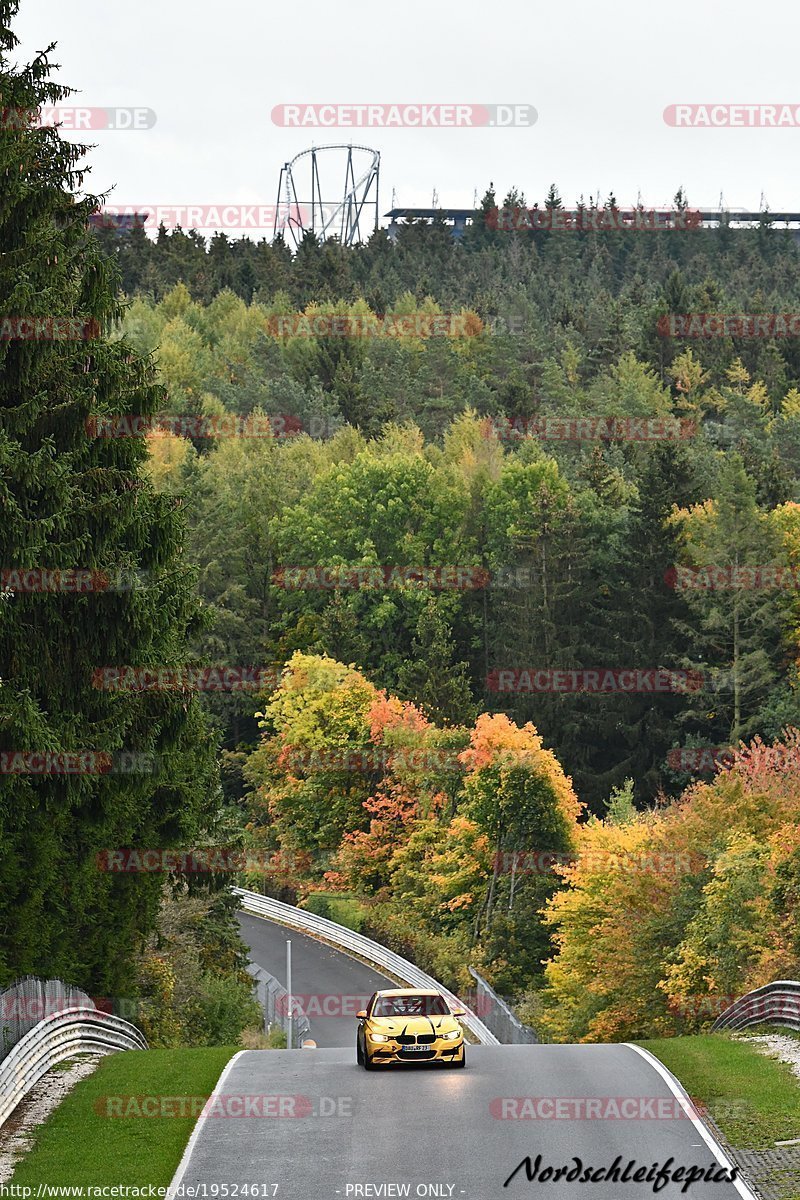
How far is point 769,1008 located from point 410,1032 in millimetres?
7824

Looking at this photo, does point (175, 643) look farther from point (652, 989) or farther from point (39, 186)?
point (652, 989)

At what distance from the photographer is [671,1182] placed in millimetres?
17234

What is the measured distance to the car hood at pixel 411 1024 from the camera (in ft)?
81.2

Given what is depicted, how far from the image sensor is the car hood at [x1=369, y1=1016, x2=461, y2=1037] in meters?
24.8

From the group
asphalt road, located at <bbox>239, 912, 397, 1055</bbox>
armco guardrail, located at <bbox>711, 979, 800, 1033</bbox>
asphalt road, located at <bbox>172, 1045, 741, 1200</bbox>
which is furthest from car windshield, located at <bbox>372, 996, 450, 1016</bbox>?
asphalt road, located at <bbox>239, 912, 397, 1055</bbox>

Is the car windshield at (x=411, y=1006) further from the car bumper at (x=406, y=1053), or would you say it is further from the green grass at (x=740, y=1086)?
the green grass at (x=740, y=1086)

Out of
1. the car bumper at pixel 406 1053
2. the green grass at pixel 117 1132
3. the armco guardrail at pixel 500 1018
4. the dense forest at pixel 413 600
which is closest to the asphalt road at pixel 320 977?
the dense forest at pixel 413 600

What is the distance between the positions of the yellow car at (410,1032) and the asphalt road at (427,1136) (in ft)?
1.01

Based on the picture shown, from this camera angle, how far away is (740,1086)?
2262 centimetres

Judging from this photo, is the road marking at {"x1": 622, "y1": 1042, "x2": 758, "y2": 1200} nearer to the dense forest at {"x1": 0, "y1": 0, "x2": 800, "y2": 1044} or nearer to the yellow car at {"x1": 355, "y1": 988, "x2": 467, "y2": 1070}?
the yellow car at {"x1": 355, "y1": 988, "x2": 467, "y2": 1070}

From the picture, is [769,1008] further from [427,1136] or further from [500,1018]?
[500,1018]

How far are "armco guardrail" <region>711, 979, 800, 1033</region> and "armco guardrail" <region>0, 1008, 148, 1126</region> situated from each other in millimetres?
11456

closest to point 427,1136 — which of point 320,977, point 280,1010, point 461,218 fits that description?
point 280,1010

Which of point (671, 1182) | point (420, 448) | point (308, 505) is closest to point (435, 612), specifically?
point (308, 505)
